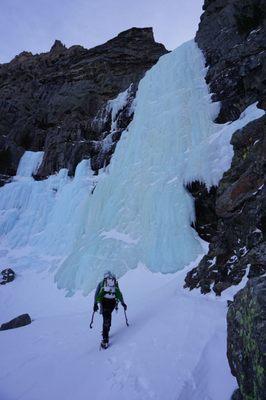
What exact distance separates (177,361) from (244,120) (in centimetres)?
1377

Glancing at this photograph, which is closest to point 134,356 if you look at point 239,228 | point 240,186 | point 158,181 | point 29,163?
point 239,228

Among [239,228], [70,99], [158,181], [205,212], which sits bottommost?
[239,228]

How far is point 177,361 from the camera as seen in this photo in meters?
5.88

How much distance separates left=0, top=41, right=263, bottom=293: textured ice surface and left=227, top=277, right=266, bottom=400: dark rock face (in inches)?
430

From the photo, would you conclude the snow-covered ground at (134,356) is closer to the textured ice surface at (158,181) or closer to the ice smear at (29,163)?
the textured ice surface at (158,181)

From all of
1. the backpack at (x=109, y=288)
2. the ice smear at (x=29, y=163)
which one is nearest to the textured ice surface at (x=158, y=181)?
the backpack at (x=109, y=288)

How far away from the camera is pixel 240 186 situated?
10.5 meters

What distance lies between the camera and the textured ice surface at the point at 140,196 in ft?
55.3

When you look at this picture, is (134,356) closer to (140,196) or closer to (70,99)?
(140,196)

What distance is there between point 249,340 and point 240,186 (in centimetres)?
729

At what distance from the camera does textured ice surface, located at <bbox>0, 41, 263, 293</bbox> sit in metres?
16.8

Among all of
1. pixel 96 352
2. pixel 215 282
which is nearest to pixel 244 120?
pixel 215 282

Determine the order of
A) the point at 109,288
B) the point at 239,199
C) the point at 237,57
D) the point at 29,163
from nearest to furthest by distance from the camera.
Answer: the point at 109,288 < the point at 239,199 < the point at 237,57 < the point at 29,163

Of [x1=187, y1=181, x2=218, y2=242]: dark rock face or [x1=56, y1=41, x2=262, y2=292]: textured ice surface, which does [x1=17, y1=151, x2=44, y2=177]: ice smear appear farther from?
[x1=187, y1=181, x2=218, y2=242]: dark rock face
